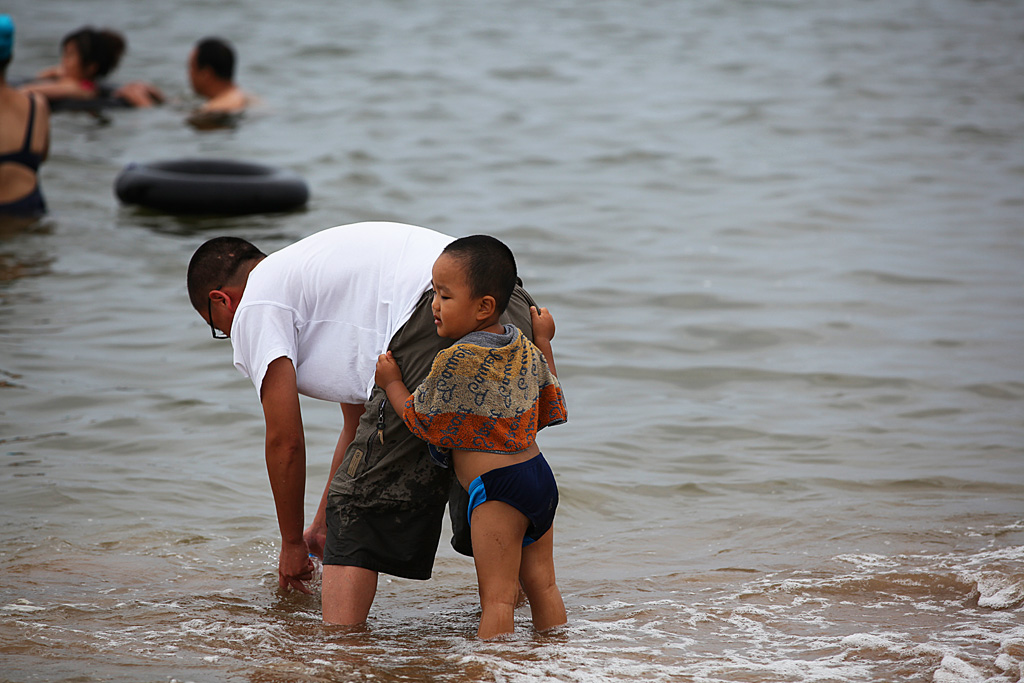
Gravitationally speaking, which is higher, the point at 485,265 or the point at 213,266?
the point at 485,265

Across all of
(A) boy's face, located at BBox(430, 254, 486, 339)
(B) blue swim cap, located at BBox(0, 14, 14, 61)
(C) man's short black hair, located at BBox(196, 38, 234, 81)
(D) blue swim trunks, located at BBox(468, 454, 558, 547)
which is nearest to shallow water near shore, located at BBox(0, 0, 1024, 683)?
(D) blue swim trunks, located at BBox(468, 454, 558, 547)

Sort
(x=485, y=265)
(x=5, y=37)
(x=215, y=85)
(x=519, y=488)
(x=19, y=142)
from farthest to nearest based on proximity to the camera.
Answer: (x=215, y=85), (x=19, y=142), (x=5, y=37), (x=519, y=488), (x=485, y=265)

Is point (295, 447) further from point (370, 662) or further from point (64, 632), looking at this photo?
point (64, 632)

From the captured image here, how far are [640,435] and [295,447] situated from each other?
9.58 ft

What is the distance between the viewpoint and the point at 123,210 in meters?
11.5

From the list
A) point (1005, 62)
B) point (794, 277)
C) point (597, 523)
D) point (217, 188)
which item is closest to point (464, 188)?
point (217, 188)

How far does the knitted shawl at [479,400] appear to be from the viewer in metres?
3.41

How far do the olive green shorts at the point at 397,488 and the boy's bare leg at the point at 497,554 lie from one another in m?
0.21

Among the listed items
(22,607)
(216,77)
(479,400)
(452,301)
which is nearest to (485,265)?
(452,301)

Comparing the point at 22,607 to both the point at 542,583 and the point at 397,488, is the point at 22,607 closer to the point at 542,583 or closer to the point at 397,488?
the point at 397,488

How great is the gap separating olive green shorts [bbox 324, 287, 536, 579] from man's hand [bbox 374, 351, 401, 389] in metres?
0.06

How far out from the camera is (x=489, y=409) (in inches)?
135

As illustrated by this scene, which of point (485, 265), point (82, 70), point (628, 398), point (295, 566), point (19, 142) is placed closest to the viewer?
point (485, 265)

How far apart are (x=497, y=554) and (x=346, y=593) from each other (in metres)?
0.60
